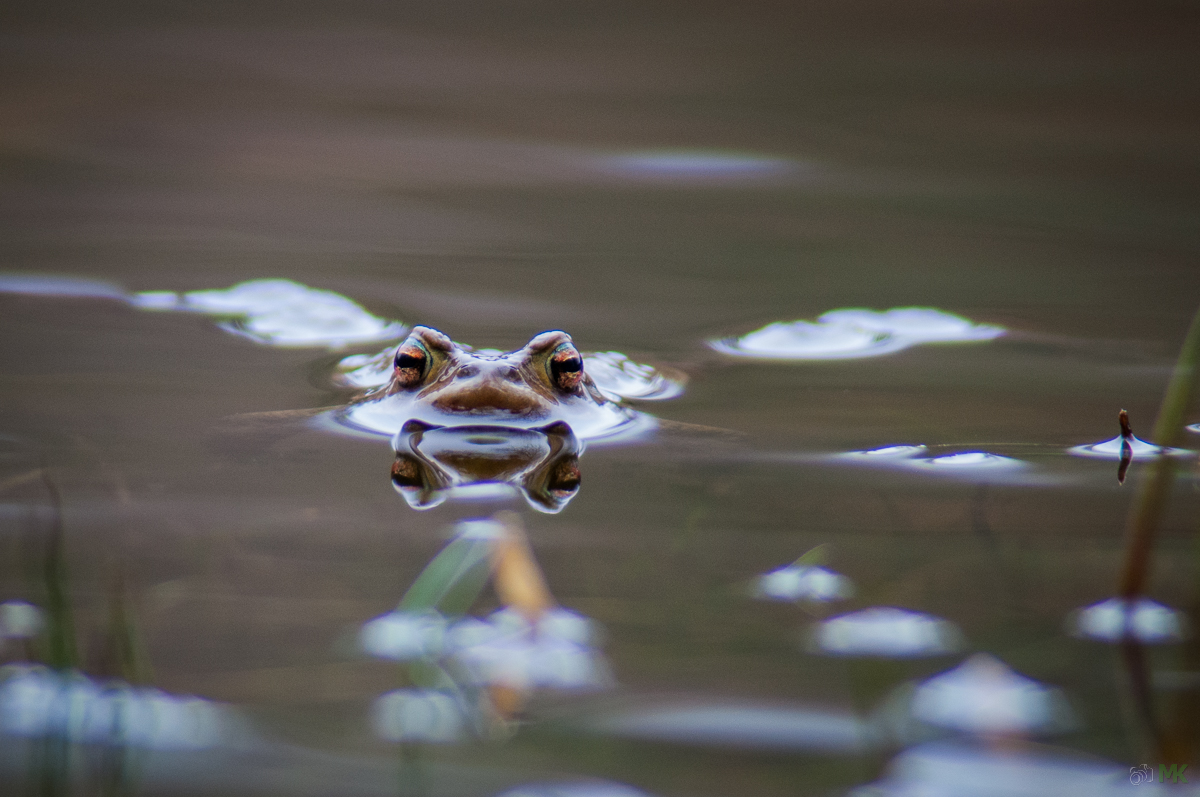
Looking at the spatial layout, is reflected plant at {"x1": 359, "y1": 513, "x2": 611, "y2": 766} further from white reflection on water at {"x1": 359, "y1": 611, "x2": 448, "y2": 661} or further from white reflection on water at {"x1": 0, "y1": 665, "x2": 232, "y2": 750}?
white reflection on water at {"x1": 0, "y1": 665, "x2": 232, "y2": 750}

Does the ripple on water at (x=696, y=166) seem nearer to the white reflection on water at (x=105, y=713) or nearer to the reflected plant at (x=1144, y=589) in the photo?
the reflected plant at (x=1144, y=589)

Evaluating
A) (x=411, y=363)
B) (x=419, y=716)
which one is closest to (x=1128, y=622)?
(x=419, y=716)

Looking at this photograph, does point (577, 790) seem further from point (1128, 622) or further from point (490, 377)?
point (490, 377)

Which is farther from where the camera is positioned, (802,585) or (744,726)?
(802,585)

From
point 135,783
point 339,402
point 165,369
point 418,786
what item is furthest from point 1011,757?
point 165,369

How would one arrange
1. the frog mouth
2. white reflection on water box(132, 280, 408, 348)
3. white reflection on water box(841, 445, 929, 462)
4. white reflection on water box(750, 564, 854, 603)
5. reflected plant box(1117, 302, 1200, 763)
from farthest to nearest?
1. white reflection on water box(132, 280, 408, 348)
2. the frog mouth
3. white reflection on water box(841, 445, 929, 462)
4. white reflection on water box(750, 564, 854, 603)
5. reflected plant box(1117, 302, 1200, 763)

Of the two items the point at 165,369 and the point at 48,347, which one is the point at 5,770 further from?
the point at 48,347

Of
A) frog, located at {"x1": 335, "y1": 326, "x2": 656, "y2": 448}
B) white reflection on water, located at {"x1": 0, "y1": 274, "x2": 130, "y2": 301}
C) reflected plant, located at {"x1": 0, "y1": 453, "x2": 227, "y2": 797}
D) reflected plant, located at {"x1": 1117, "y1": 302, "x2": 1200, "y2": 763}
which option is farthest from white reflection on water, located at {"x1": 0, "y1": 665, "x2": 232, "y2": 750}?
white reflection on water, located at {"x1": 0, "y1": 274, "x2": 130, "y2": 301}
